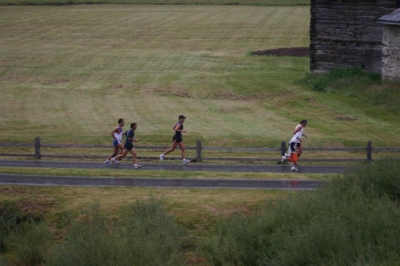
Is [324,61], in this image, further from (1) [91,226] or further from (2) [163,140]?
(1) [91,226]

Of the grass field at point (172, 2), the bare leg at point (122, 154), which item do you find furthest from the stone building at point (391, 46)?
the grass field at point (172, 2)

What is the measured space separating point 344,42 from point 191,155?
15.7 meters

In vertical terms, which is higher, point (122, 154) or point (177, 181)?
point (122, 154)

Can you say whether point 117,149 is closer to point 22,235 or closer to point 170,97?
point 22,235

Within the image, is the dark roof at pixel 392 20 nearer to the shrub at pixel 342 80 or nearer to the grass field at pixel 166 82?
the shrub at pixel 342 80

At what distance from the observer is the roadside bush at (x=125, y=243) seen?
49.6ft

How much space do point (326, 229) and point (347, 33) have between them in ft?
89.6

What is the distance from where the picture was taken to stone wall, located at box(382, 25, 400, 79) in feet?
117

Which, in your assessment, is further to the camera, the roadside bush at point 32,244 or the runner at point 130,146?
the runner at point 130,146

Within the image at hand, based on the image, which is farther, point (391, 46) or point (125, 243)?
point (391, 46)

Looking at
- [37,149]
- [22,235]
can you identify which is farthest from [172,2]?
[22,235]

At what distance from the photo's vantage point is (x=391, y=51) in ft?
118

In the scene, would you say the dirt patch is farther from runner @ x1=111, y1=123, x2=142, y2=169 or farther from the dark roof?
runner @ x1=111, y1=123, x2=142, y2=169

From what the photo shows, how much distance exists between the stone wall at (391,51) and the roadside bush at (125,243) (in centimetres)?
2093
